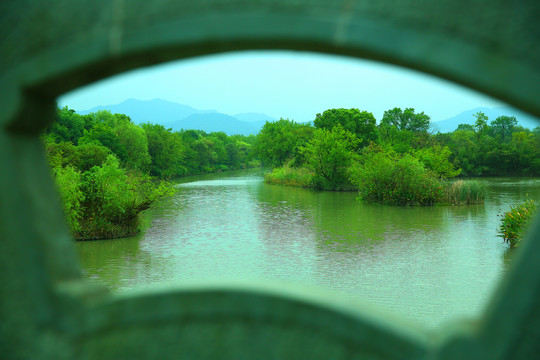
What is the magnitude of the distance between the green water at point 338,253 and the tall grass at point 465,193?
Result: 0.77 m

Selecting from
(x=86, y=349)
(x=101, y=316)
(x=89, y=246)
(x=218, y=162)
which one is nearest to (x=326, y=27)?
(x=101, y=316)

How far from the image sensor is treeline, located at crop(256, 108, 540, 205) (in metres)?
21.2

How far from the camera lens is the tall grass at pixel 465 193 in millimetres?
20680

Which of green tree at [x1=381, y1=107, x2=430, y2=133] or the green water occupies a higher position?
green tree at [x1=381, y1=107, x2=430, y2=133]

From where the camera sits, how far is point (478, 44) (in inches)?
71.8

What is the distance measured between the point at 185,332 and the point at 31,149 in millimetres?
1136

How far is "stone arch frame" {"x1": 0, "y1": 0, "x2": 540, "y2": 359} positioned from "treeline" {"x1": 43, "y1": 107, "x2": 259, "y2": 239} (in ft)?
33.1

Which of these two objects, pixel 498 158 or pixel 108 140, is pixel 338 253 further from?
pixel 498 158

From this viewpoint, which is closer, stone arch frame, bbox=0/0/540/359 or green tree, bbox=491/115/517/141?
stone arch frame, bbox=0/0/540/359

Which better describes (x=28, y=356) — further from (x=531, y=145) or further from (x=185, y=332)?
(x=531, y=145)

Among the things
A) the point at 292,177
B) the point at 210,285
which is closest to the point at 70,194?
the point at 210,285

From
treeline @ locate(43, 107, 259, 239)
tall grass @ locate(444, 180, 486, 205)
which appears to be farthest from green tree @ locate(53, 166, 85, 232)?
tall grass @ locate(444, 180, 486, 205)

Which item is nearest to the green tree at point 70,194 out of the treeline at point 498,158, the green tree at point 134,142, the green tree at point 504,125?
the green tree at point 134,142

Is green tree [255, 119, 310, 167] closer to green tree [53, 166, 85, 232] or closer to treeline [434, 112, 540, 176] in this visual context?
treeline [434, 112, 540, 176]
